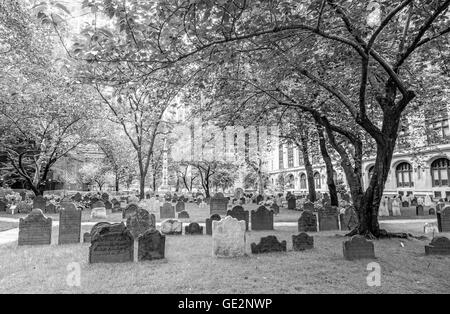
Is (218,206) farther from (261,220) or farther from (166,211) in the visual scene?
(261,220)

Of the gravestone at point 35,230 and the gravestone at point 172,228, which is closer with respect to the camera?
the gravestone at point 35,230

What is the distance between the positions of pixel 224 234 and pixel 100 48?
4.76 metres

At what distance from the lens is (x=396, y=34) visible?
873 cm

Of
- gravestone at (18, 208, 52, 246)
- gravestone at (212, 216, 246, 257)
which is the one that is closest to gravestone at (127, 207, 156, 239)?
gravestone at (18, 208, 52, 246)

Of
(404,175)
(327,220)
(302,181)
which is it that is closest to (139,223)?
(327,220)

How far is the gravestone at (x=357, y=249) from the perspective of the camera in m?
6.33

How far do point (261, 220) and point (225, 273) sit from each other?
18.9ft

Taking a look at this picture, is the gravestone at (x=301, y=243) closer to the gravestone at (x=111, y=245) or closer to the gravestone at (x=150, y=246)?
the gravestone at (x=150, y=246)

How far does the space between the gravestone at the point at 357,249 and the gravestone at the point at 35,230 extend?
812 cm

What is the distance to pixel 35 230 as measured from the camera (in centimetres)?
803

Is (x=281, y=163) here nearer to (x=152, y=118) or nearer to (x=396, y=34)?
(x=152, y=118)

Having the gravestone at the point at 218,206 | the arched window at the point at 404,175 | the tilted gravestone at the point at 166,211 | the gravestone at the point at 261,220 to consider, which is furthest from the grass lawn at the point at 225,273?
the arched window at the point at 404,175

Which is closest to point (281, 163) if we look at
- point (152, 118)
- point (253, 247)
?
point (152, 118)
